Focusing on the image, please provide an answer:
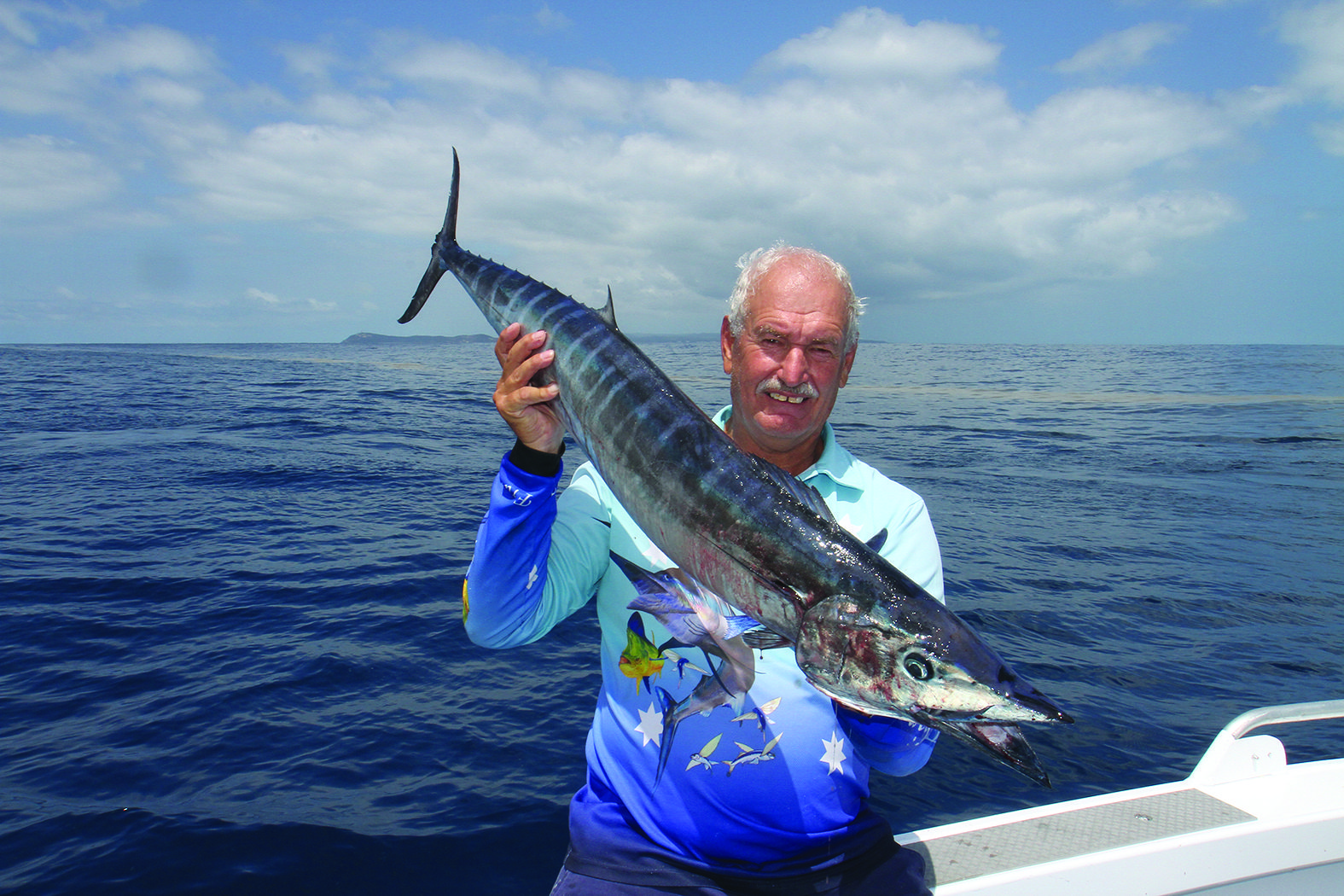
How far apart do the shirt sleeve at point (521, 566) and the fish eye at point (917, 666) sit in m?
1.21

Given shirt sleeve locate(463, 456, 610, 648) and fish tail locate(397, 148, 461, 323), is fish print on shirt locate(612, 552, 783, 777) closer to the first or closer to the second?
shirt sleeve locate(463, 456, 610, 648)

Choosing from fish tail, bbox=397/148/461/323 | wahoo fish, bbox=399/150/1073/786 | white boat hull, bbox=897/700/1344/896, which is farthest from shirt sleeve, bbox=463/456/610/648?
white boat hull, bbox=897/700/1344/896

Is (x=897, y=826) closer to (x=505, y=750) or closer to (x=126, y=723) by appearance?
(x=505, y=750)

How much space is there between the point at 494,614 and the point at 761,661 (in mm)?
982

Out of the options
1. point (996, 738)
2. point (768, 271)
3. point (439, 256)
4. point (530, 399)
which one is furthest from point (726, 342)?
point (996, 738)

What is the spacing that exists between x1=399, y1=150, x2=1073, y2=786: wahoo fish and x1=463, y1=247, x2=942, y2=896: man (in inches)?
7.7

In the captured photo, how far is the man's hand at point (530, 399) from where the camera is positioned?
2566mm

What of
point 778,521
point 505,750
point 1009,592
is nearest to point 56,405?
point 505,750

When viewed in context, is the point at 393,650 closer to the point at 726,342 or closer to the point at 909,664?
the point at 726,342

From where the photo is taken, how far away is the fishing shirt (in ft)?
8.62

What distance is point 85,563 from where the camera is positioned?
9.77 meters

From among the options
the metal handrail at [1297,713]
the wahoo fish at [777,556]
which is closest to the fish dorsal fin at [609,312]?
the wahoo fish at [777,556]

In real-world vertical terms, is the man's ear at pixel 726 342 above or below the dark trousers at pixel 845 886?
above

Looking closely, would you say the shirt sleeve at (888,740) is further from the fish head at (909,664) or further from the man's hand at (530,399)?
the man's hand at (530,399)
